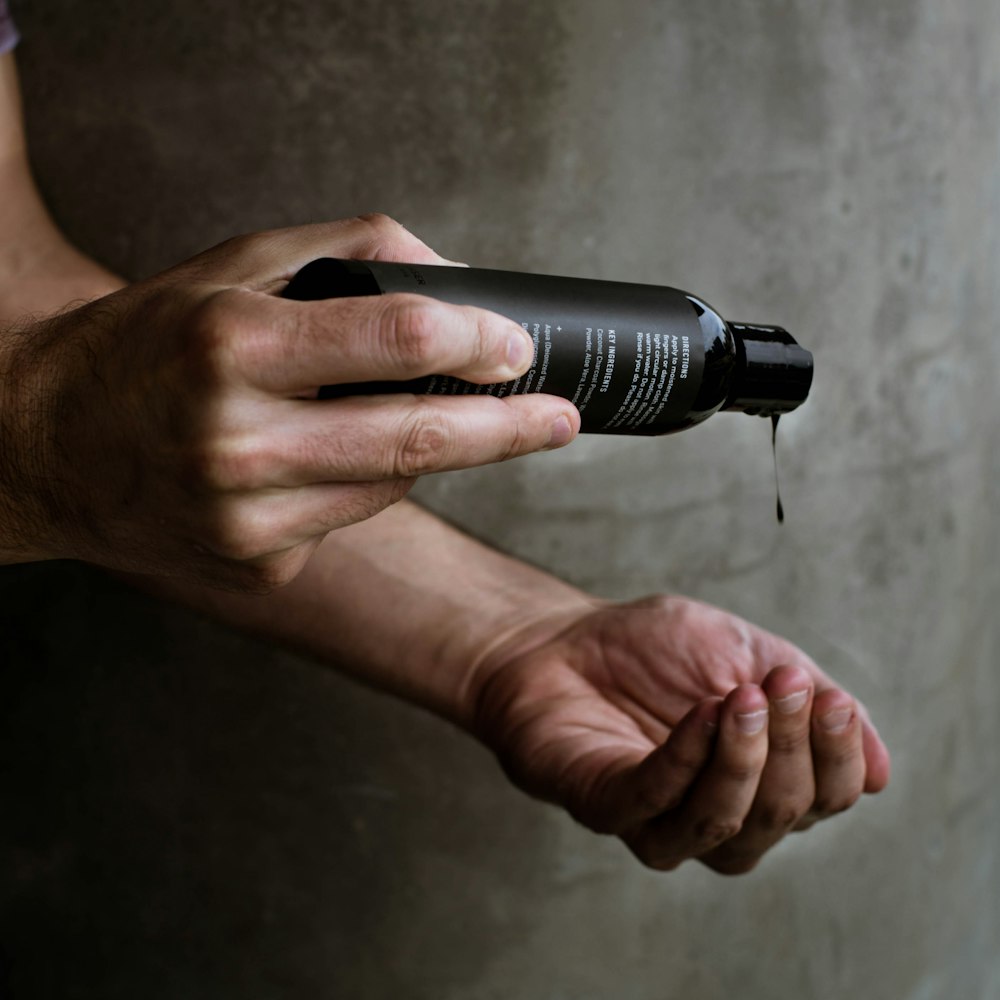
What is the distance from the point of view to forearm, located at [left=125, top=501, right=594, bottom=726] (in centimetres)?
101

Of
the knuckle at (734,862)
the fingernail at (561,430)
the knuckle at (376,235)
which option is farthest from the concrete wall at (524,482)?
the fingernail at (561,430)

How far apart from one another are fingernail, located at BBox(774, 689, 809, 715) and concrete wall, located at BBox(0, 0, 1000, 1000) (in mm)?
502

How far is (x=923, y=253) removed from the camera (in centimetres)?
128

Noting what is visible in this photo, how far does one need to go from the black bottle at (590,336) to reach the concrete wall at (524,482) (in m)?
0.54

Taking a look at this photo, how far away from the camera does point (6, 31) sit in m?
0.98

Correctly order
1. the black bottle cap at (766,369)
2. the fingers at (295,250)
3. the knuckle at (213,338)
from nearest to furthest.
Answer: the knuckle at (213,338), the fingers at (295,250), the black bottle cap at (766,369)

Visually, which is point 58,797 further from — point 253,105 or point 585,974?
point 253,105

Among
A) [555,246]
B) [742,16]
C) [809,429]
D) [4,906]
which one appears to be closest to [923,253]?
[809,429]

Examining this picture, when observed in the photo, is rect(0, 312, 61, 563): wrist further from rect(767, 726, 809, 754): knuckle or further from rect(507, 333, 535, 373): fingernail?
rect(767, 726, 809, 754): knuckle

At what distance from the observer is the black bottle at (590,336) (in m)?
0.53

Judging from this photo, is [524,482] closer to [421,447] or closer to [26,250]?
[26,250]

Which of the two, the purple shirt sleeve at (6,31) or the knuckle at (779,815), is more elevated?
the purple shirt sleeve at (6,31)

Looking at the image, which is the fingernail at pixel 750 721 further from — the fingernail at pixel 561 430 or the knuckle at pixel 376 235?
the knuckle at pixel 376 235

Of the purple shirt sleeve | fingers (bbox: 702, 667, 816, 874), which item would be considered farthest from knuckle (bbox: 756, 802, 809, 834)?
the purple shirt sleeve
